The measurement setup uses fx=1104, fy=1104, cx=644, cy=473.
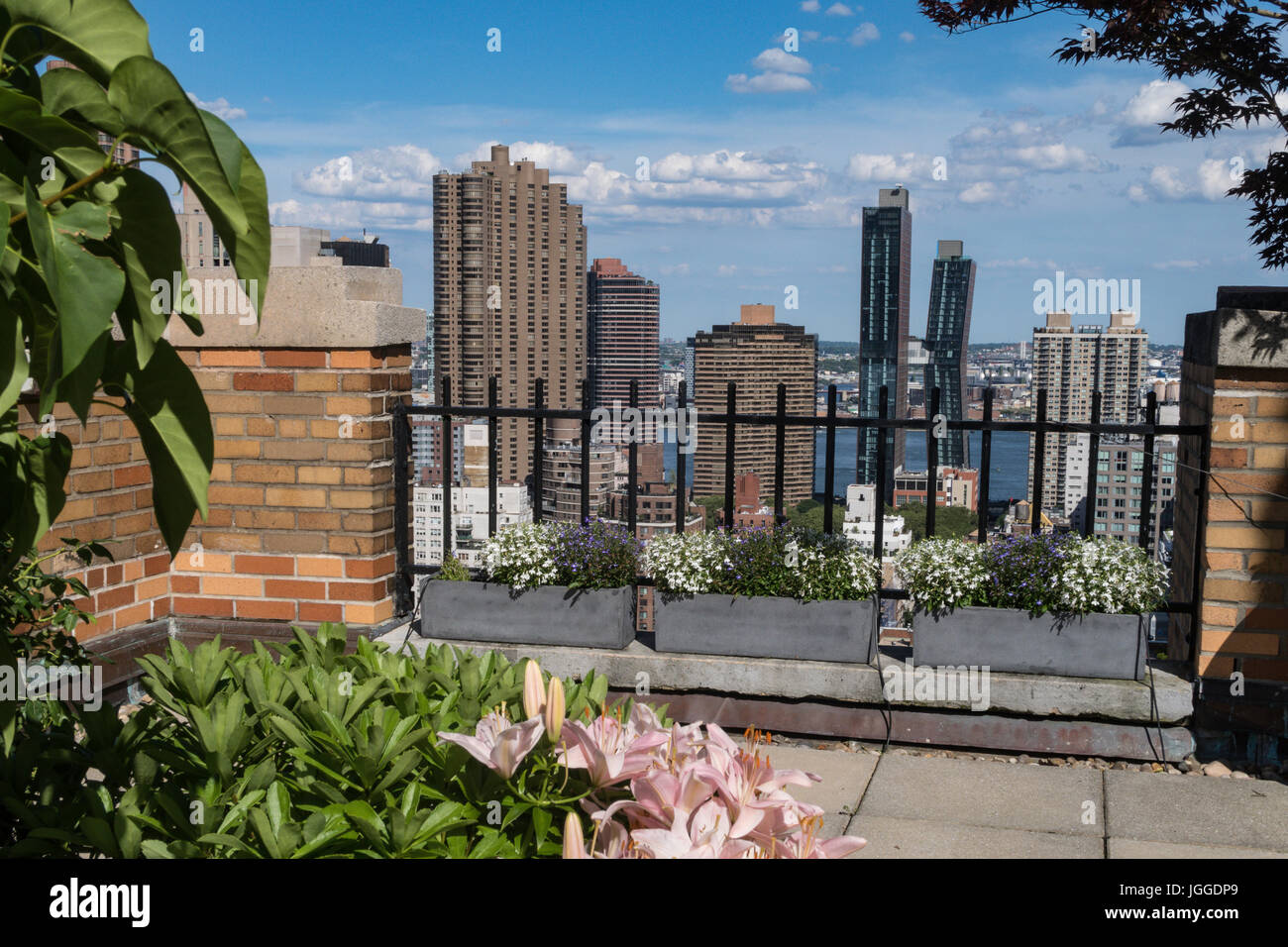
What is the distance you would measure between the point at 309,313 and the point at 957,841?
3976mm

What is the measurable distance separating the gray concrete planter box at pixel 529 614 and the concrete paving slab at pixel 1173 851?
249 cm

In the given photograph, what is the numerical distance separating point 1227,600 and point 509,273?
3448 centimetres

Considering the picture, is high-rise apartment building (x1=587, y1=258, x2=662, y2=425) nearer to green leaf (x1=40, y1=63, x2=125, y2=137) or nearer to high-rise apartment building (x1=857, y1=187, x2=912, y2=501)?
high-rise apartment building (x1=857, y1=187, x2=912, y2=501)

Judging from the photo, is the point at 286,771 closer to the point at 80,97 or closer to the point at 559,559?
the point at 80,97

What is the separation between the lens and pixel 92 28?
1.19m

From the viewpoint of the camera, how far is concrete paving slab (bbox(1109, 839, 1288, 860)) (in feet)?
13.8

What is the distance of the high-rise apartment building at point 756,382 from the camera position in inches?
320

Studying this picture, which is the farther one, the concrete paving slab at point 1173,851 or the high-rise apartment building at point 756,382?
the high-rise apartment building at point 756,382

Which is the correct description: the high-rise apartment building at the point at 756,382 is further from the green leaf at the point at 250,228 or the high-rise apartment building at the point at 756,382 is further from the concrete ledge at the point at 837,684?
the green leaf at the point at 250,228

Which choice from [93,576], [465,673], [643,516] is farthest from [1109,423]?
[93,576]

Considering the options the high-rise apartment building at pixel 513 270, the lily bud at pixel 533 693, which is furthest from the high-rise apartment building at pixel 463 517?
the high-rise apartment building at pixel 513 270

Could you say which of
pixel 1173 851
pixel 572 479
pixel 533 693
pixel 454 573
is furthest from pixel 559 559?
pixel 533 693

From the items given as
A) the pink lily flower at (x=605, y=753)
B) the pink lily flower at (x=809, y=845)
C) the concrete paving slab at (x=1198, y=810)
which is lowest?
the concrete paving slab at (x=1198, y=810)

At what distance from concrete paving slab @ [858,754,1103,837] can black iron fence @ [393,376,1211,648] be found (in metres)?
0.92
